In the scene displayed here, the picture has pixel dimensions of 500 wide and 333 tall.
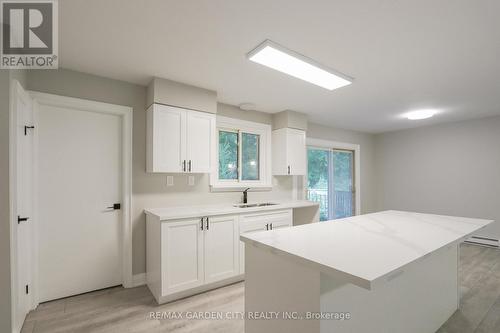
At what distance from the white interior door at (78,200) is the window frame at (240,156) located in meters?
1.28

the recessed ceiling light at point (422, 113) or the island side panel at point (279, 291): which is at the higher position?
the recessed ceiling light at point (422, 113)

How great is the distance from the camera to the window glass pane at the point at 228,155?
367 centimetres

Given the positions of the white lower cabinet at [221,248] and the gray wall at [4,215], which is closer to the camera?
the gray wall at [4,215]

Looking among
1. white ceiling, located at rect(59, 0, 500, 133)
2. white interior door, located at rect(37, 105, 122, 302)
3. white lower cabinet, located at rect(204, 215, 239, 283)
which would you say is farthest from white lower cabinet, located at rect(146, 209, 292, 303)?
white ceiling, located at rect(59, 0, 500, 133)

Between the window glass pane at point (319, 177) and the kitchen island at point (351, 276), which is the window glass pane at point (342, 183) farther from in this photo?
the kitchen island at point (351, 276)

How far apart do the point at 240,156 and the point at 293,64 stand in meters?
1.85

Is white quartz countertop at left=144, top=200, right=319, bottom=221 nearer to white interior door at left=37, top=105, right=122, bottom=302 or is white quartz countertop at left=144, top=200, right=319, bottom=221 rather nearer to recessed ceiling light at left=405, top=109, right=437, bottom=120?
white interior door at left=37, top=105, right=122, bottom=302

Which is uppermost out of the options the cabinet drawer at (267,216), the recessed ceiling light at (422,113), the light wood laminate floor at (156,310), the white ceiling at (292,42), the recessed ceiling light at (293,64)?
the white ceiling at (292,42)

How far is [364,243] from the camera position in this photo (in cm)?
144

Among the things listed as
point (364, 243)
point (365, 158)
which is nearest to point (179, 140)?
point (364, 243)

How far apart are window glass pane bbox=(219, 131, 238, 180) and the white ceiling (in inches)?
27.5

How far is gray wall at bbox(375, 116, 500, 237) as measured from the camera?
4.55m

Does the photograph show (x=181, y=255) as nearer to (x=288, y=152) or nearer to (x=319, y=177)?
(x=288, y=152)

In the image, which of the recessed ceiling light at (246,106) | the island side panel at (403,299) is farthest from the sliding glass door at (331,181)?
the island side panel at (403,299)
